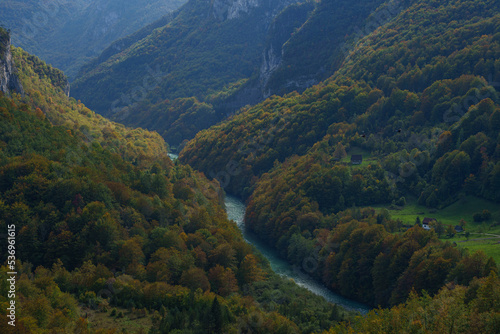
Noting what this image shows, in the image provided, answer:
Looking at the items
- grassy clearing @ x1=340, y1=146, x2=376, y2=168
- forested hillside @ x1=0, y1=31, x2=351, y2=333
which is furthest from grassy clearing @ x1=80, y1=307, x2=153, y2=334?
grassy clearing @ x1=340, y1=146, x2=376, y2=168

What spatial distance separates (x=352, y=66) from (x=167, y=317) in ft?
462

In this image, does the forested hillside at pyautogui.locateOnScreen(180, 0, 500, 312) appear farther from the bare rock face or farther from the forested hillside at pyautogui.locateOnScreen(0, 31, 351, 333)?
the bare rock face

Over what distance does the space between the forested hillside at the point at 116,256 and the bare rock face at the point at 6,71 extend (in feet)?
60.1

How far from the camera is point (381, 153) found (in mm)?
132500

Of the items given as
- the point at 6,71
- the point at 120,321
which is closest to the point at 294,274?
the point at 120,321

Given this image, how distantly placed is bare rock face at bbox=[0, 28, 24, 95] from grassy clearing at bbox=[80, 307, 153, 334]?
76.8 metres

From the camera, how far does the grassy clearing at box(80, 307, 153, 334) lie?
5781 cm

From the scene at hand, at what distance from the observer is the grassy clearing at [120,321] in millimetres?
57812

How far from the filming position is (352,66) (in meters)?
179

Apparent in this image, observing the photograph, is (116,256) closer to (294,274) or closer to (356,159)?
(294,274)

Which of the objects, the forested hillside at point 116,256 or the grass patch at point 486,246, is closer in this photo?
the forested hillside at point 116,256

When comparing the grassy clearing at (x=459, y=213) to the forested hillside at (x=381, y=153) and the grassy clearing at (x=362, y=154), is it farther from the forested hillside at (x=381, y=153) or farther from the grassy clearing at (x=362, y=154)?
the grassy clearing at (x=362, y=154)

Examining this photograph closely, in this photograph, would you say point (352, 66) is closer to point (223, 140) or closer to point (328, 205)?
point (223, 140)

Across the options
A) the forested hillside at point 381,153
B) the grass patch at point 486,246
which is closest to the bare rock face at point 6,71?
the forested hillside at point 381,153
